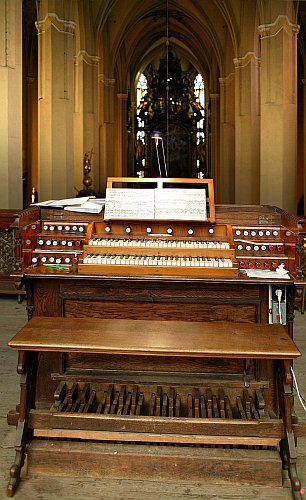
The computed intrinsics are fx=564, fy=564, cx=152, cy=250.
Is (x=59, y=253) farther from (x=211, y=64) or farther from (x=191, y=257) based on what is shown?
(x=211, y=64)

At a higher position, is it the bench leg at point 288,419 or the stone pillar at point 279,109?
the stone pillar at point 279,109

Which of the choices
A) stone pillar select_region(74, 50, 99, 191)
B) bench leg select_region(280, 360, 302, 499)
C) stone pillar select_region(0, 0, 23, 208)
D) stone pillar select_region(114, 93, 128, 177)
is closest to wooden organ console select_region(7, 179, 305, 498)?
bench leg select_region(280, 360, 302, 499)

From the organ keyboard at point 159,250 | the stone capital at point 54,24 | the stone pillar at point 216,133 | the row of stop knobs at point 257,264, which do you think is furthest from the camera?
the stone pillar at point 216,133

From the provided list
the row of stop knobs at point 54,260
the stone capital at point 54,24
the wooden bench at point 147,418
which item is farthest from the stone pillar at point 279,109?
the wooden bench at point 147,418

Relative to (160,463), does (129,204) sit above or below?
above

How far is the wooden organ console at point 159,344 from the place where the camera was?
328 cm

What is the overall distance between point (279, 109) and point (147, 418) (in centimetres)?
1135

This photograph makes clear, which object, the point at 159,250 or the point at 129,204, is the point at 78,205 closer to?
the point at 129,204

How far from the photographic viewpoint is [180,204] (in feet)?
15.0

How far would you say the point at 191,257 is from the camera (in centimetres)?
422

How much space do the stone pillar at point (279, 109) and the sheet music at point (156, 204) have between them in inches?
370

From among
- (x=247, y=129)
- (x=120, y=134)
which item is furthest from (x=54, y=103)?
(x=120, y=134)

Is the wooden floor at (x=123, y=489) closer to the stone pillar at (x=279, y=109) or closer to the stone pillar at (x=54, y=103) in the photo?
the stone pillar at (x=279, y=109)

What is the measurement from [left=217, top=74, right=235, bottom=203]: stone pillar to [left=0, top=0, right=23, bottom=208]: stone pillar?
11.6 m
